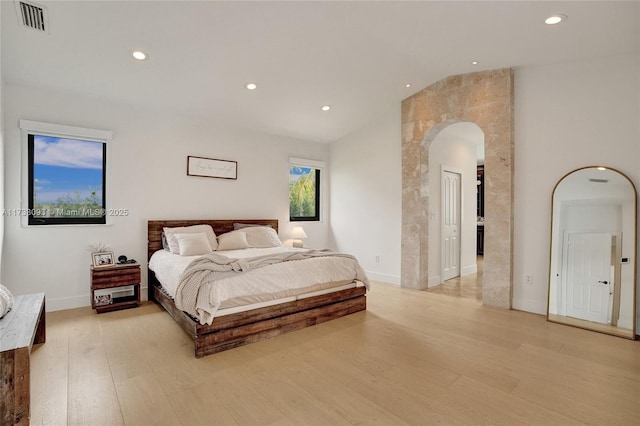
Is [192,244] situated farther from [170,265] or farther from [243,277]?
[243,277]

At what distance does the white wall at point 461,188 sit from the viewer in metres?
5.24

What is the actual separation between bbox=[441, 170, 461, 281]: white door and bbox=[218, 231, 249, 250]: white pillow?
131 inches

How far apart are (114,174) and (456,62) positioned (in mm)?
4485

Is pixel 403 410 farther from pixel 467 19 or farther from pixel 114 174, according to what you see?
pixel 114 174

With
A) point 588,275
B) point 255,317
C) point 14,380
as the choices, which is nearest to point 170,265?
point 255,317

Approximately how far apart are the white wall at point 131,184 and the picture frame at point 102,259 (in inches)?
7.4

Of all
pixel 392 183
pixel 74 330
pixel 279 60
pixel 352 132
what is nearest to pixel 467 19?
pixel 279 60

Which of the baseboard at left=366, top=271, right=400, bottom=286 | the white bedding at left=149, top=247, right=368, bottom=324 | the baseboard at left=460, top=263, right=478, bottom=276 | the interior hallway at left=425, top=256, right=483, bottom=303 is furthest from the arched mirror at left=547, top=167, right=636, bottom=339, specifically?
the baseboard at left=460, top=263, right=478, bottom=276

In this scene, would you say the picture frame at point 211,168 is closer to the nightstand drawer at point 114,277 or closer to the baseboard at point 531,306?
the nightstand drawer at point 114,277

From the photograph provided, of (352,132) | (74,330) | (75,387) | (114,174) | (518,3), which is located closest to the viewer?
(75,387)

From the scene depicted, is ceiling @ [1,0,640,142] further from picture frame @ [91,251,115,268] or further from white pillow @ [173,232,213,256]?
picture frame @ [91,251,115,268]

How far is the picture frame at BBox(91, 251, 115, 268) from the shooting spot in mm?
3829

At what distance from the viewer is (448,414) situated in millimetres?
1908

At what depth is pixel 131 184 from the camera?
421cm
